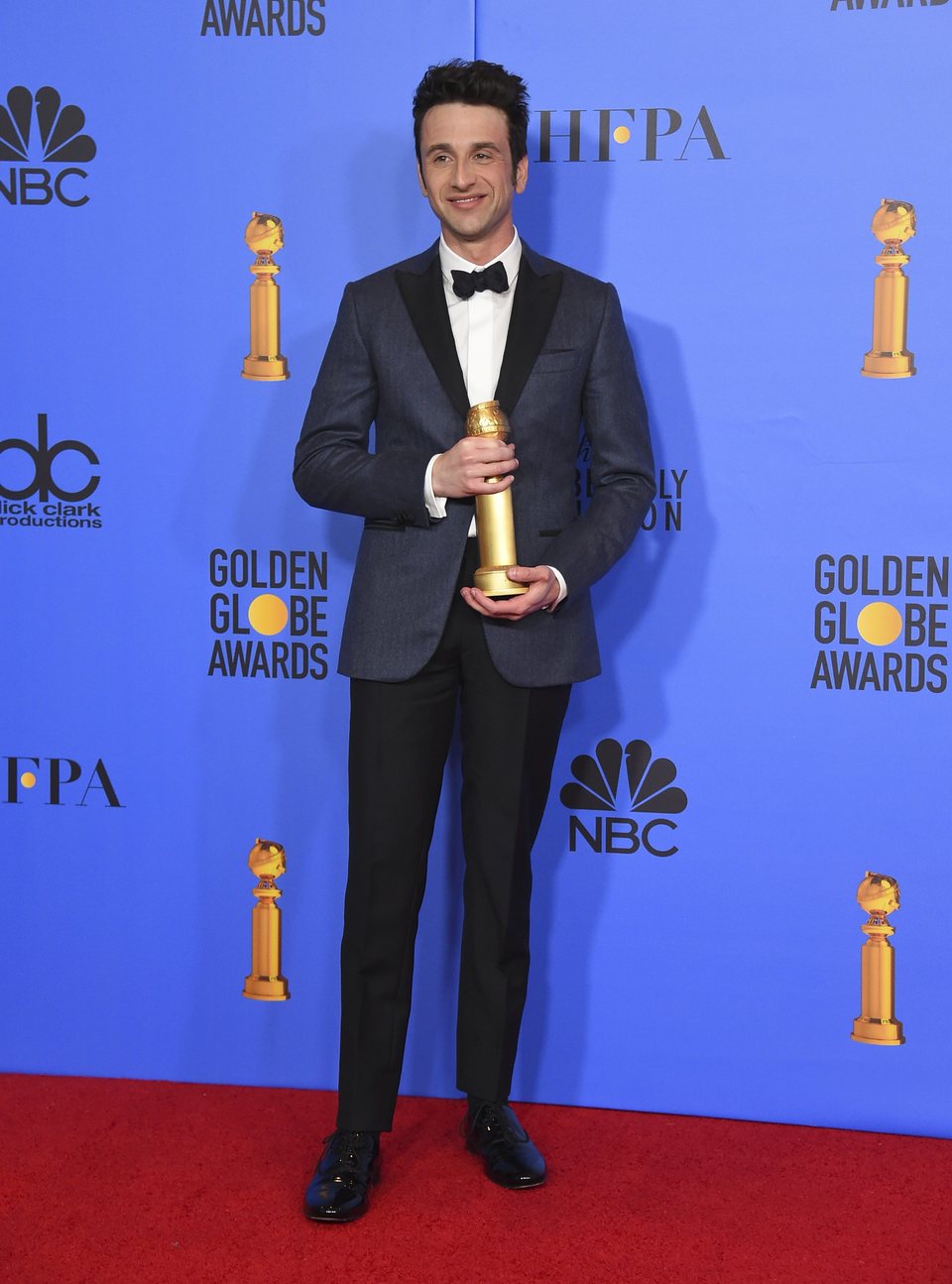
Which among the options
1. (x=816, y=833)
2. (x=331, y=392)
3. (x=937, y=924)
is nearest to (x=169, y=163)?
(x=331, y=392)

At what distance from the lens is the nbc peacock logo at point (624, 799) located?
115 inches

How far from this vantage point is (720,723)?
2891mm

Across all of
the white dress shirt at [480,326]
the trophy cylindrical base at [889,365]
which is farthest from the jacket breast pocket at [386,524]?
the trophy cylindrical base at [889,365]

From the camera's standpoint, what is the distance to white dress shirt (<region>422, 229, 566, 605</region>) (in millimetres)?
2498

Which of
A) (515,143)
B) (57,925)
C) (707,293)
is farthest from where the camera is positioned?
(57,925)

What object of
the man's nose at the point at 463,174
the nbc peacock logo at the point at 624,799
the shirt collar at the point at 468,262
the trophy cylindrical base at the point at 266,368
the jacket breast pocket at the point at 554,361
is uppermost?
the man's nose at the point at 463,174

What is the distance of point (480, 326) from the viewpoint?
251cm

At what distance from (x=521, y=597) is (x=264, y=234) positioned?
1.07 meters

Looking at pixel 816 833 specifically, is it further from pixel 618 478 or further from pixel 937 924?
pixel 618 478

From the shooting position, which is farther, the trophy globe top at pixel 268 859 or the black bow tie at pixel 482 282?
the trophy globe top at pixel 268 859

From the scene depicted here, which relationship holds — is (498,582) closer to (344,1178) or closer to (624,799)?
(624,799)

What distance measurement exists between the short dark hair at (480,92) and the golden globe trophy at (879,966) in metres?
1.59

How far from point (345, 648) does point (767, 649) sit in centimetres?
90

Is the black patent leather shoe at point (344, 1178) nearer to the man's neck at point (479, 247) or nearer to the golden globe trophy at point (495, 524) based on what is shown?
the golden globe trophy at point (495, 524)
